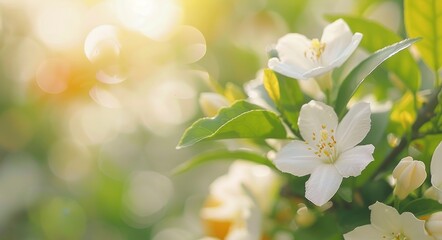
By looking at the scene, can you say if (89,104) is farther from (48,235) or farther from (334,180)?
(334,180)

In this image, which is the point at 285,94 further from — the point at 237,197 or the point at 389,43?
the point at 237,197

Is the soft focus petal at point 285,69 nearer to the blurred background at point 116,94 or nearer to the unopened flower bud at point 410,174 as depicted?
the unopened flower bud at point 410,174

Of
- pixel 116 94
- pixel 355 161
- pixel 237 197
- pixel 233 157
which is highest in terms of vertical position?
pixel 355 161

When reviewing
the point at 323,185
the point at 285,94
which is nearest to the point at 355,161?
the point at 323,185

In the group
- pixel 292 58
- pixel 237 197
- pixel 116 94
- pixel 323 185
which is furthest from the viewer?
pixel 116 94

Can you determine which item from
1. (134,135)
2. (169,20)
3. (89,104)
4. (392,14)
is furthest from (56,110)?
(392,14)

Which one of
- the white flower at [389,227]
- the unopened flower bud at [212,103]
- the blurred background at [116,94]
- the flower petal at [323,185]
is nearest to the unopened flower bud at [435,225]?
the white flower at [389,227]
